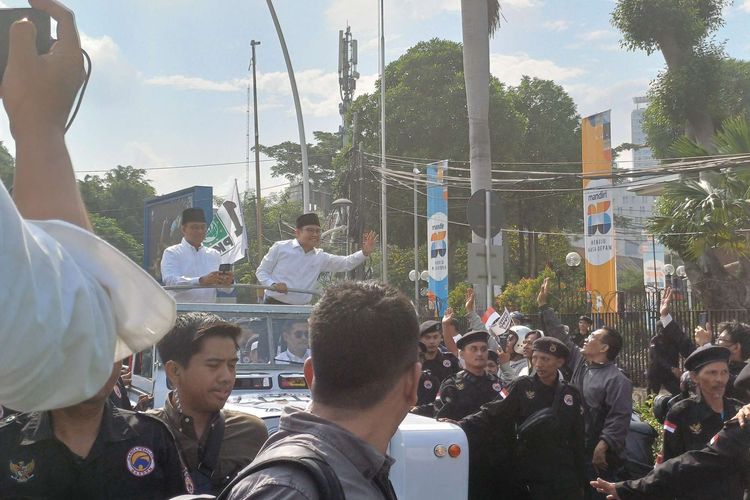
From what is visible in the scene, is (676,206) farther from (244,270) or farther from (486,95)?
(244,270)

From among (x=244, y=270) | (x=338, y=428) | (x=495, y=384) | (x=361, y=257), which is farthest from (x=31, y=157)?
(x=244, y=270)

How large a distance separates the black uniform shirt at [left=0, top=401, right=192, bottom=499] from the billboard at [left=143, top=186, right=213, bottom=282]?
379 inches

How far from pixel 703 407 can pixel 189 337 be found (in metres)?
3.81

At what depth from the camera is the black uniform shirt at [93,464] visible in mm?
2895

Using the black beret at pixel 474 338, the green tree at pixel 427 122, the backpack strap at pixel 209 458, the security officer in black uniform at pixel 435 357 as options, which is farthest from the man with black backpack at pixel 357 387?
the green tree at pixel 427 122

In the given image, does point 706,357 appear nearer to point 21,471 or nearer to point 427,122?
point 21,471

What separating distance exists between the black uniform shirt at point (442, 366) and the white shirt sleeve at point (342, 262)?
46.9 inches

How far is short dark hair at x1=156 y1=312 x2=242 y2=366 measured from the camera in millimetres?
4250

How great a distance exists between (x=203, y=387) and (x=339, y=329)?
2071 mm

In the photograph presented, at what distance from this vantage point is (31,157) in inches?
49.1

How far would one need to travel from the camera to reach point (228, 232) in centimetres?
1966

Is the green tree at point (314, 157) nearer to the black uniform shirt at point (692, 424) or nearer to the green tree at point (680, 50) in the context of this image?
the green tree at point (680, 50)

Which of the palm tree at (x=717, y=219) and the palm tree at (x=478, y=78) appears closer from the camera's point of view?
the palm tree at (x=717, y=219)

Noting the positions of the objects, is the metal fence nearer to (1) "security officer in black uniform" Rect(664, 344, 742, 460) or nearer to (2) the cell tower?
(1) "security officer in black uniform" Rect(664, 344, 742, 460)
